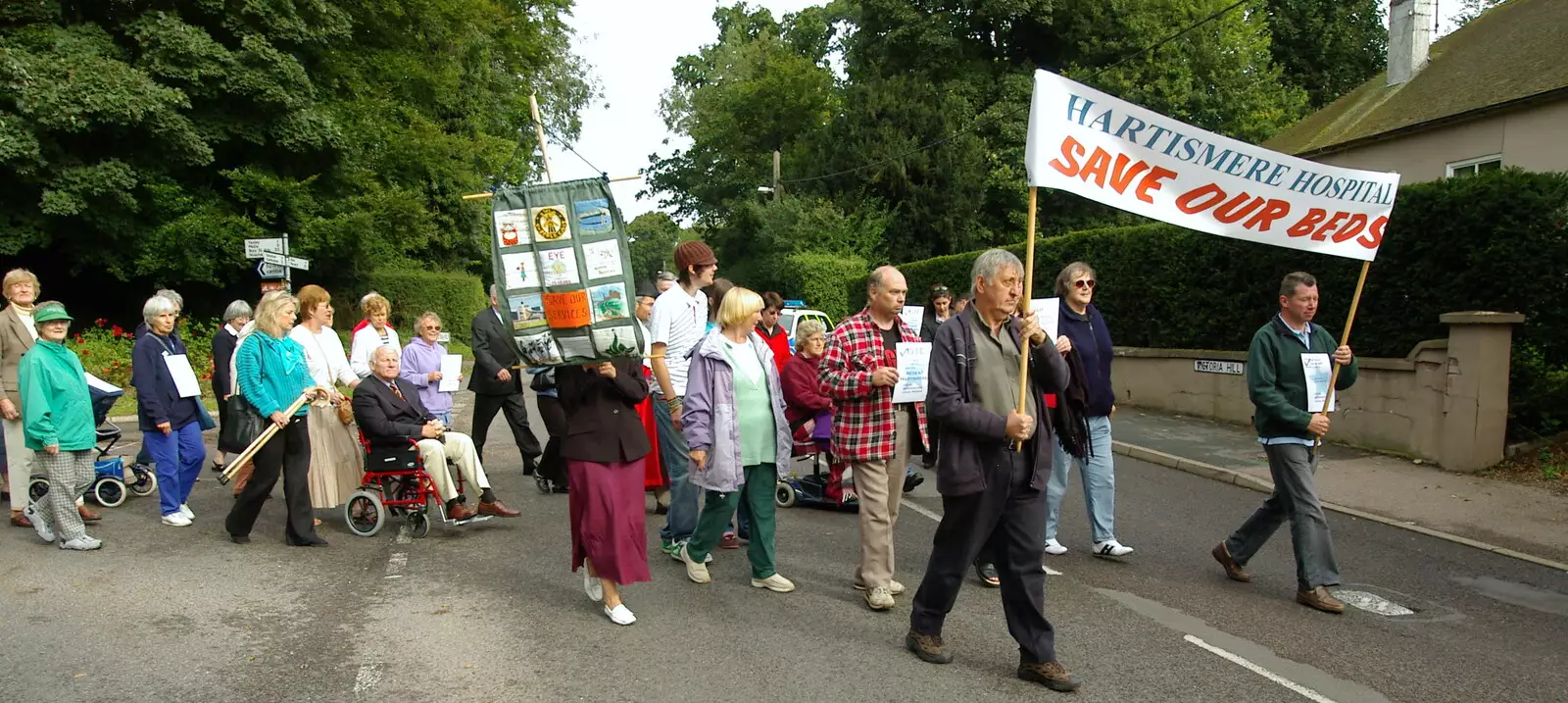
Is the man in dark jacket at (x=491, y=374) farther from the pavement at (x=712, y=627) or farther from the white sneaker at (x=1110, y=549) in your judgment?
the white sneaker at (x=1110, y=549)

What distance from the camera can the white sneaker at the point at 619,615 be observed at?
5.41 meters

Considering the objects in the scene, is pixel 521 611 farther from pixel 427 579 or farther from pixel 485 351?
pixel 485 351

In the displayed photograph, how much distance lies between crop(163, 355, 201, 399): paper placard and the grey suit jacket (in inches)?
38.5

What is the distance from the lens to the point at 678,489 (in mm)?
6801

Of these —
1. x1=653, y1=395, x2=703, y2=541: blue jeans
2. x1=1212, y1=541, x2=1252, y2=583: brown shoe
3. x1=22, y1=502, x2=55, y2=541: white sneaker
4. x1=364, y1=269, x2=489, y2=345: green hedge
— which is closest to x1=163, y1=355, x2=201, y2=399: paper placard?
x1=22, y1=502, x2=55, y2=541: white sneaker

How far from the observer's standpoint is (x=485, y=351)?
8.99 meters

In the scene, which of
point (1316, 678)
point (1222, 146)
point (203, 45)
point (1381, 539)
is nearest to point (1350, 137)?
point (1381, 539)

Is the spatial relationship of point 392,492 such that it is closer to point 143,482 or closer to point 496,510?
point 496,510

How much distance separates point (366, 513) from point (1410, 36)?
26.1 m

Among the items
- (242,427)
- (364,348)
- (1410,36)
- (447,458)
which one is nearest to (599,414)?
(447,458)

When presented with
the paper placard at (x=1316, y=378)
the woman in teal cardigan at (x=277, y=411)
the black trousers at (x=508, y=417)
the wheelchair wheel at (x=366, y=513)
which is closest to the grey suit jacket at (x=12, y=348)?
the woman in teal cardigan at (x=277, y=411)

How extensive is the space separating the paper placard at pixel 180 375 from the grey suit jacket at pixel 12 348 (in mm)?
978

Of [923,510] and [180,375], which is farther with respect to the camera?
[923,510]

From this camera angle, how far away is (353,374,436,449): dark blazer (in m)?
7.37
